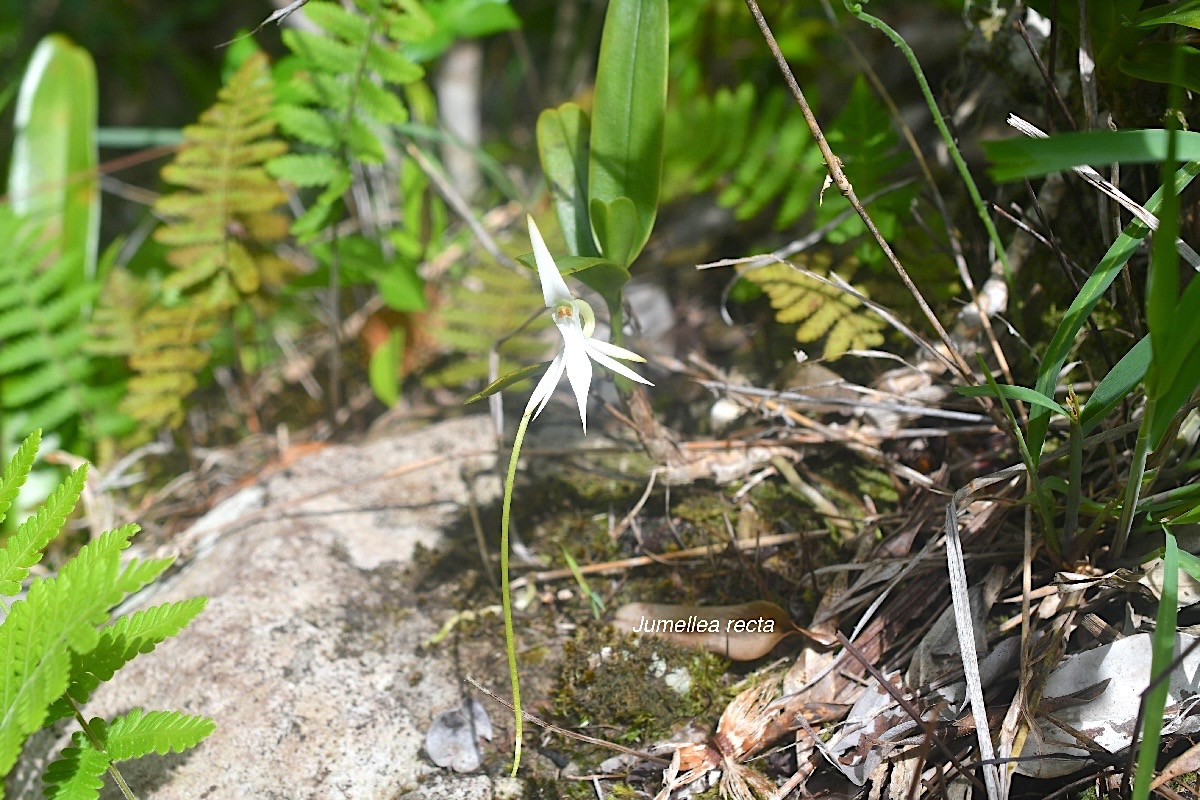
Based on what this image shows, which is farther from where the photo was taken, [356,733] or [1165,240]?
→ [356,733]

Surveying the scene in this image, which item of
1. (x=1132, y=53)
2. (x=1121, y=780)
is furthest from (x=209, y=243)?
(x=1121, y=780)

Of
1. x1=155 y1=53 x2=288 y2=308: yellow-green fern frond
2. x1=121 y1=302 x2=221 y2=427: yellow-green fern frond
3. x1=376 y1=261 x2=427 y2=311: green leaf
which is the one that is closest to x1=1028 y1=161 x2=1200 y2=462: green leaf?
x1=376 y1=261 x2=427 y2=311: green leaf

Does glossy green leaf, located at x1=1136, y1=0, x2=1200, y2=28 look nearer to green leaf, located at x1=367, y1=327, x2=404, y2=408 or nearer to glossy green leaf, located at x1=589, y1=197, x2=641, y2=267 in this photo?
glossy green leaf, located at x1=589, y1=197, x2=641, y2=267

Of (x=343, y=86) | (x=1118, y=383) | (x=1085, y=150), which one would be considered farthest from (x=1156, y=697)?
(x=343, y=86)

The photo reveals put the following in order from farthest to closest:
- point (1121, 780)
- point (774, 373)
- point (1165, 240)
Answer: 1. point (774, 373)
2. point (1121, 780)
3. point (1165, 240)

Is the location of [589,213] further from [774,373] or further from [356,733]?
[356,733]

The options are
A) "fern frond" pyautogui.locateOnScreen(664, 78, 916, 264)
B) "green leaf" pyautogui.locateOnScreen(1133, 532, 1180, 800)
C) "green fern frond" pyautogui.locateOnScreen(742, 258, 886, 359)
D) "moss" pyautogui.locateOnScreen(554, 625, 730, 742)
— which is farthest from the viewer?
"fern frond" pyautogui.locateOnScreen(664, 78, 916, 264)

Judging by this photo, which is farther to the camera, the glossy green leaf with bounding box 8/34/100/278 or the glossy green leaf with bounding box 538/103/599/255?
the glossy green leaf with bounding box 8/34/100/278
